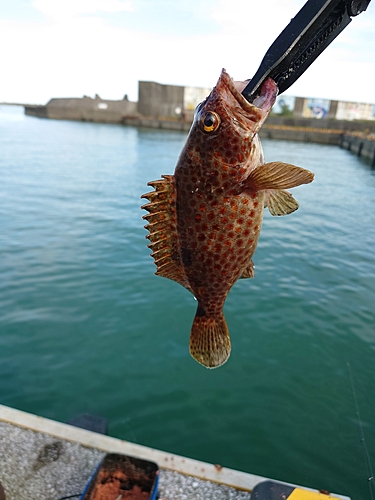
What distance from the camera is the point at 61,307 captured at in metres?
8.81

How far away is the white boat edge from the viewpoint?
3957 mm

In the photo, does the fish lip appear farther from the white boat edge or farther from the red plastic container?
the white boat edge

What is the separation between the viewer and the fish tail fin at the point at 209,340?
2.38 meters

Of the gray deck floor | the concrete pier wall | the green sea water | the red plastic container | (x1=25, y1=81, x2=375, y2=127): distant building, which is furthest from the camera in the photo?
(x1=25, y1=81, x2=375, y2=127): distant building

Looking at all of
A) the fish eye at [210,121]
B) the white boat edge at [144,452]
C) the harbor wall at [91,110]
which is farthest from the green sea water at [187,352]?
the harbor wall at [91,110]

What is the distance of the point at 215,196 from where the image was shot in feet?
7.15

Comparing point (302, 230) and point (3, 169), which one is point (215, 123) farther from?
point (3, 169)

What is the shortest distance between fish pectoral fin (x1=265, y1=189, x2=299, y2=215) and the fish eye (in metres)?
0.52

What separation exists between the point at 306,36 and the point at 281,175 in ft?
2.04

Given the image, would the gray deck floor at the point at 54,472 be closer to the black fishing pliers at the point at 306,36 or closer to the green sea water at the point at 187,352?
the green sea water at the point at 187,352

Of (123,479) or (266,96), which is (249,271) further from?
(123,479)

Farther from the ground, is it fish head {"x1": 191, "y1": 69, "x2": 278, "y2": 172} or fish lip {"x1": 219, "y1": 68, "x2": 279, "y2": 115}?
fish lip {"x1": 219, "y1": 68, "x2": 279, "y2": 115}

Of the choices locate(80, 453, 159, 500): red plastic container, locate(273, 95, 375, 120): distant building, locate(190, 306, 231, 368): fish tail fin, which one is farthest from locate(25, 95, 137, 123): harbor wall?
locate(190, 306, 231, 368): fish tail fin

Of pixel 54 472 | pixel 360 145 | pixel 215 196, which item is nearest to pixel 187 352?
pixel 54 472
